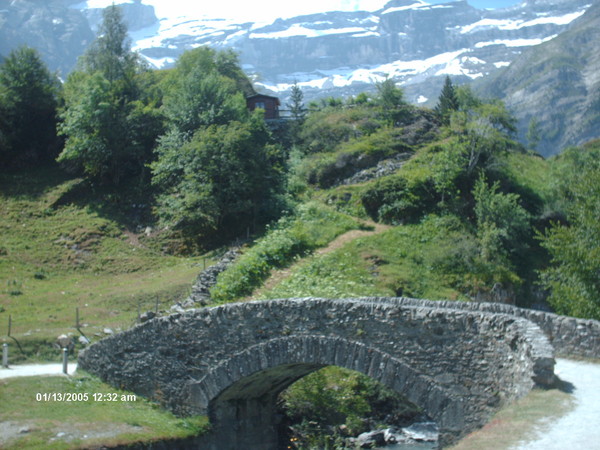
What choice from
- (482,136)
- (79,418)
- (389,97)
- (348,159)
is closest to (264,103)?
(389,97)

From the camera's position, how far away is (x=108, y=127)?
134 feet

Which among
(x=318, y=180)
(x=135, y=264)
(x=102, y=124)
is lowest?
(x=135, y=264)

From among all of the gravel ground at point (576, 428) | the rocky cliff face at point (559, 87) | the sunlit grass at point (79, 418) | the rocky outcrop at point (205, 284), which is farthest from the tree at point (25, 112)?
the rocky cliff face at point (559, 87)

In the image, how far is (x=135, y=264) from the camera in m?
33.9

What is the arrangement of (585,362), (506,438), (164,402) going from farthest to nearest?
(164,402) < (585,362) < (506,438)

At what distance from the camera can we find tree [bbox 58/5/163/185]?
4059cm

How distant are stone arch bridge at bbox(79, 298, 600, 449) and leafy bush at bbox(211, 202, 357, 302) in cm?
738

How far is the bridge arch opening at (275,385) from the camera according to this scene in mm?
12586

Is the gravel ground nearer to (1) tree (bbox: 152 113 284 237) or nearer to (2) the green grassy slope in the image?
(2) the green grassy slope

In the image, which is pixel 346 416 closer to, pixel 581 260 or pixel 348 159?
pixel 581 260

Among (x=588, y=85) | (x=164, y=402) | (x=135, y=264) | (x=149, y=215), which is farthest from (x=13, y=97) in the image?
(x=588, y=85)

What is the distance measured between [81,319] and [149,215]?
48.5ft

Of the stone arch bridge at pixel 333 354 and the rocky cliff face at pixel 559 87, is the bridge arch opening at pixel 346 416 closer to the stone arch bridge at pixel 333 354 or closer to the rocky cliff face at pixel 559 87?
the stone arch bridge at pixel 333 354

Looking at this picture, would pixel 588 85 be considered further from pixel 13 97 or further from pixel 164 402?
pixel 164 402
